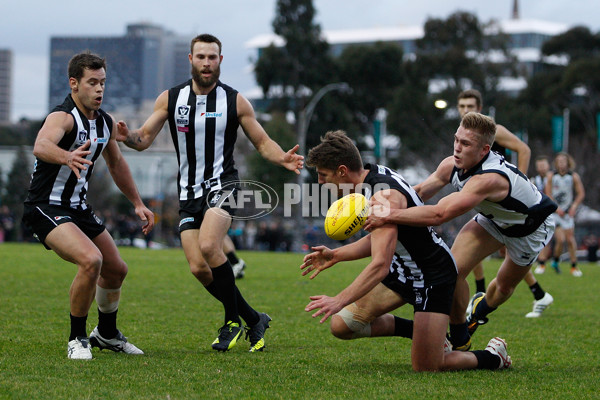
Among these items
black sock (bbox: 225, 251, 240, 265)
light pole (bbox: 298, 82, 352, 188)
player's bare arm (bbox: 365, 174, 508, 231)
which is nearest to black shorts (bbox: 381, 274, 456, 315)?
player's bare arm (bbox: 365, 174, 508, 231)

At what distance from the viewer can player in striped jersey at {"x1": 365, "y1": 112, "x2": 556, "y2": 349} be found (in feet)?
19.0

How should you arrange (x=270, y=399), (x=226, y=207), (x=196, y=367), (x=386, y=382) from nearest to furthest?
(x=270, y=399) → (x=386, y=382) → (x=196, y=367) → (x=226, y=207)

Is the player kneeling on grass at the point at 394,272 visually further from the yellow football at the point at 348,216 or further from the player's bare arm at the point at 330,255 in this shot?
the yellow football at the point at 348,216

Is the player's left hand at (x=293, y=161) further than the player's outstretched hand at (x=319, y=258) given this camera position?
Yes

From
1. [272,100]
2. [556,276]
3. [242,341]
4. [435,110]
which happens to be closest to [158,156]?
[272,100]

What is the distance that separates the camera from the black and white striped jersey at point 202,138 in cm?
737

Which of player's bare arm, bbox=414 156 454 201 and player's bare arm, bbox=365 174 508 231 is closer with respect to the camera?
player's bare arm, bbox=365 174 508 231

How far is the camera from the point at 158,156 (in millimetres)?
64812

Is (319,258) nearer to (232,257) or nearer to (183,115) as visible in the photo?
(183,115)

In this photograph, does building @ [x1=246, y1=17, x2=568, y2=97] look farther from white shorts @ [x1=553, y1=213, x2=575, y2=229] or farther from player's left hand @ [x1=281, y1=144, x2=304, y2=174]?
player's left hand @ [x1=281, y1=144, x2=304, y2=174]

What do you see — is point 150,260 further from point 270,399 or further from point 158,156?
point 158,156

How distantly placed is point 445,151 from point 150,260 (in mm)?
29644

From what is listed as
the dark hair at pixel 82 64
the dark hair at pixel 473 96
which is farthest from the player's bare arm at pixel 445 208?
the dark hair at pixel 473 96

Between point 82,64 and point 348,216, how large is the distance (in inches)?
102
